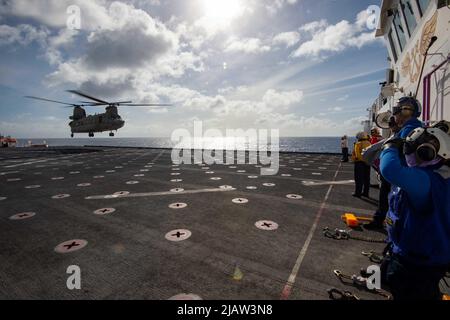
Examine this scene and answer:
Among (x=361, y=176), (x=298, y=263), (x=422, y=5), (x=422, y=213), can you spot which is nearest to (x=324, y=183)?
(x=361, y=176)

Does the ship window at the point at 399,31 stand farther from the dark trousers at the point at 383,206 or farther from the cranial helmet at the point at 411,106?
the cranial helmet at the point at 411,106

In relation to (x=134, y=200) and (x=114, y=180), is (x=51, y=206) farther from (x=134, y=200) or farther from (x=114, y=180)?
(x=114, y=180)

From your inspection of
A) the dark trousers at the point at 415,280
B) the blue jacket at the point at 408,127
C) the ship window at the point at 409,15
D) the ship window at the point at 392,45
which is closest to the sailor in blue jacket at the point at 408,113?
the blue jacket at the point at 408,127

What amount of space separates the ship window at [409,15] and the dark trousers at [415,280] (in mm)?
10538

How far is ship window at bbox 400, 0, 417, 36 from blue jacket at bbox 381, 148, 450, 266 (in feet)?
33.3

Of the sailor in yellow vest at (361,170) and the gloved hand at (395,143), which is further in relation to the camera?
the sailor in yellow vest at (361,170)

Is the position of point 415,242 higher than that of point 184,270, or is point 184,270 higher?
point 415,242

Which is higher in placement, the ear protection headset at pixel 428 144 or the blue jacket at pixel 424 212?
the ear protection headset at pixel 428 144

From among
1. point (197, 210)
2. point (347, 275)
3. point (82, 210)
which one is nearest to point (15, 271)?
point (82, 210)

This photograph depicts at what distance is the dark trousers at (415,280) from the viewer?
1959mm

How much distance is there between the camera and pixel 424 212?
6.41ft

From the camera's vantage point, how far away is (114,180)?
1079cm

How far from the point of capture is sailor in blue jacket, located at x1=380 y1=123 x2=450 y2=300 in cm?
188
